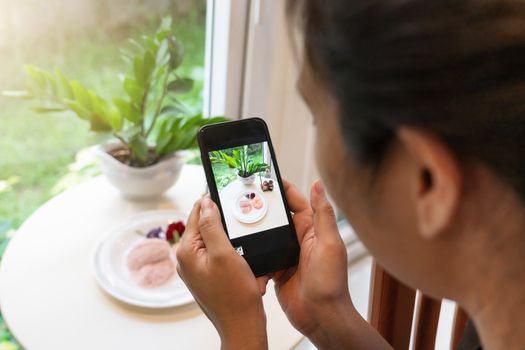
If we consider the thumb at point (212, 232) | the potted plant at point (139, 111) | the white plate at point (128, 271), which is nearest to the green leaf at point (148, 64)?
the potted plant at point (139, 111)

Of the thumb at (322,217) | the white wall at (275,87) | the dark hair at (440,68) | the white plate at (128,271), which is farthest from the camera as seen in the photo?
the white wall at (275,87)

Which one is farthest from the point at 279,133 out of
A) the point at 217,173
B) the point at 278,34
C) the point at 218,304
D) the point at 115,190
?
the point at 218,304

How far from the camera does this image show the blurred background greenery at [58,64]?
938 mm

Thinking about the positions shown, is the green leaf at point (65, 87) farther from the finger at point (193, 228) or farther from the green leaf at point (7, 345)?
the green leaf at point (7, 345)

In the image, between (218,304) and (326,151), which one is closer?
(326,151)

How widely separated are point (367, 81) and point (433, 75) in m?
0.04

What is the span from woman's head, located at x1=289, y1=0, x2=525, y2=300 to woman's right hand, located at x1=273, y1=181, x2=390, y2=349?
0.92 feet

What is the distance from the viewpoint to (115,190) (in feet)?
3.35

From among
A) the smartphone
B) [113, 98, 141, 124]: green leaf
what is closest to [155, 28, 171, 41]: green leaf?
[113, 98, 141, 124]: green leaf

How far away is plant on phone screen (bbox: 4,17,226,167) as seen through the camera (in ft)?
2.87

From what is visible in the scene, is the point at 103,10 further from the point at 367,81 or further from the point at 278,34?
the point at 367,81

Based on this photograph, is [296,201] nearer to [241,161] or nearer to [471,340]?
[241,161]

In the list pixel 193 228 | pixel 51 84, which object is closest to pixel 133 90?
pixel 51 84

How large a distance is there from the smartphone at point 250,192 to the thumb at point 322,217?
0.05 metres
